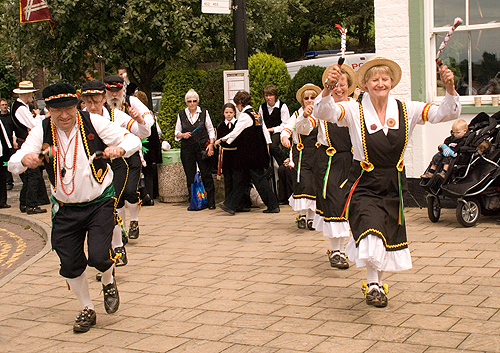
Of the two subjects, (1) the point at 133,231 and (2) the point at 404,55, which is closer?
(1) the point at 133,231

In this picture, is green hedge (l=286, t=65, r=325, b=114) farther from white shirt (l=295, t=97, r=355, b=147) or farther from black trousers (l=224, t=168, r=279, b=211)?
white shirt (l=295, t=97, r=355, b=147)

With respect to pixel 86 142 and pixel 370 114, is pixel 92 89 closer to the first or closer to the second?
pixel 86 142

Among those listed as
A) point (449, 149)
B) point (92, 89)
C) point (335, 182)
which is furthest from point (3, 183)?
point (449, 149)

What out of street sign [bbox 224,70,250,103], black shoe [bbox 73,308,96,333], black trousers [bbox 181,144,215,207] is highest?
street sign [bbox 224,70,250,103]

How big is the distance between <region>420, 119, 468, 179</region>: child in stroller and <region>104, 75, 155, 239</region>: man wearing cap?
3.82m

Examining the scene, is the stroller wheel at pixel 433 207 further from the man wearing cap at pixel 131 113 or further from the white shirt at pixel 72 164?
the white shirt at pixel 72 164

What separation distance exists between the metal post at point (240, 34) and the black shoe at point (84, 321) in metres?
7.32

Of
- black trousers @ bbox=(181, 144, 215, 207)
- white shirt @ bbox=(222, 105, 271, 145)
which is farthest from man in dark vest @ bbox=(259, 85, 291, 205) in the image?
black trousers @ bbox=(181, 144, 215, 207)

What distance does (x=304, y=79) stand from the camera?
12.2 metres

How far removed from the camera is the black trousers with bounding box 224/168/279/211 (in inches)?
444

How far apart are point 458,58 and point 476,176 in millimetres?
2318

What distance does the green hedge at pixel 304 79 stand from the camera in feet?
39.8

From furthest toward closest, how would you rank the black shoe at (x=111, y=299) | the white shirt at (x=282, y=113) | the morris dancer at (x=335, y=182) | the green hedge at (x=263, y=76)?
the green hedge at (x=263, y=76) < the white shirt at (x=282, y=113) < the morris dancer at (x=335, y=182) < the black shoe at (x=111, y=299)

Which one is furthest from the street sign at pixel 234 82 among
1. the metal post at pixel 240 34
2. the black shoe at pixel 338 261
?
the black shoe at pixel 338 261
